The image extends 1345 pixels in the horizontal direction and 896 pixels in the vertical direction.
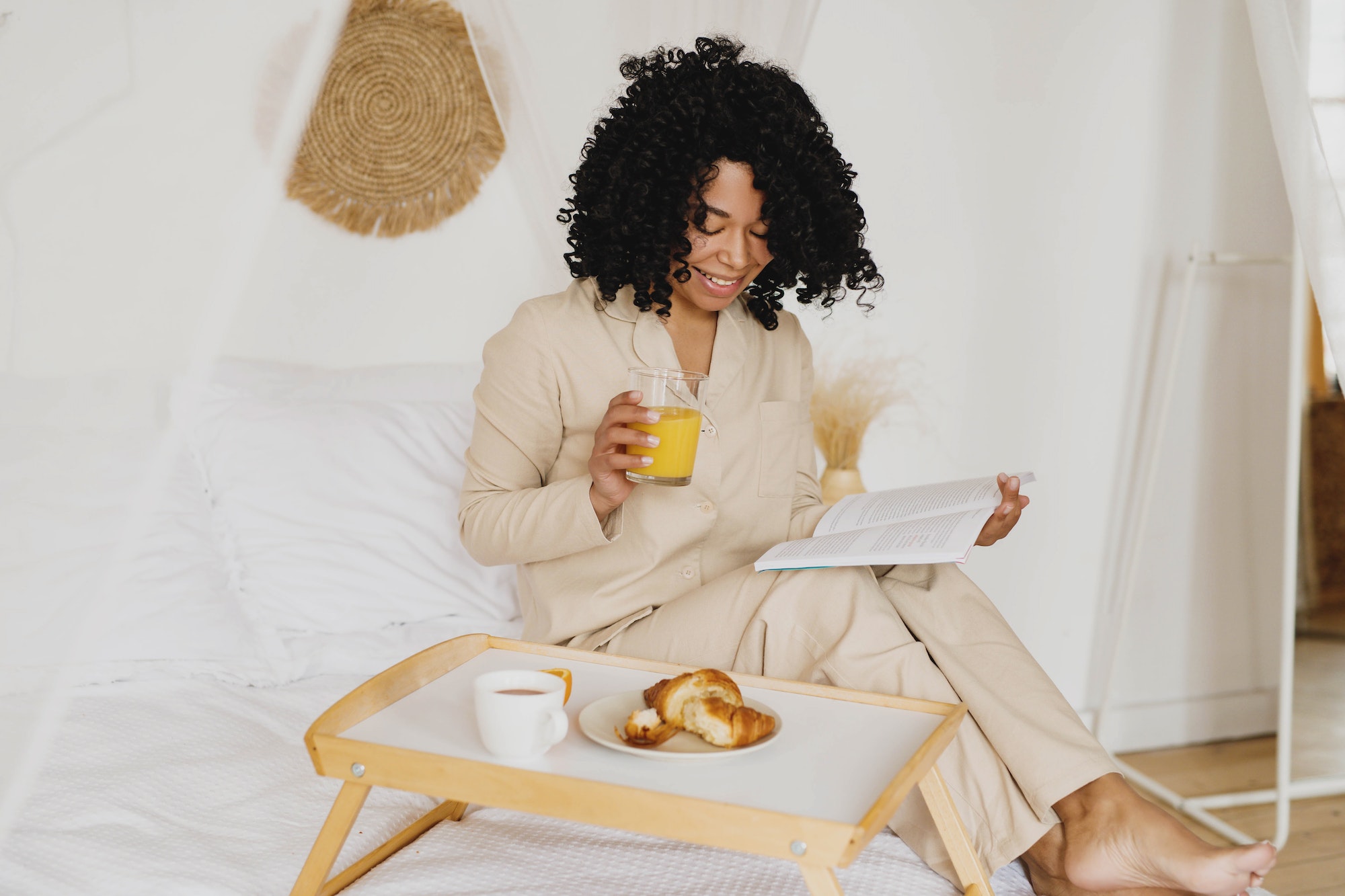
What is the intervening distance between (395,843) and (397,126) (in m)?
1.54

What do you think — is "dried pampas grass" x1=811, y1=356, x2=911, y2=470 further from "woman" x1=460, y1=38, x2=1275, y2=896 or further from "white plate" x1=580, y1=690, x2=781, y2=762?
"white plate" x1=580, y1=690, x2=781, y2=762

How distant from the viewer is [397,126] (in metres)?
2.26

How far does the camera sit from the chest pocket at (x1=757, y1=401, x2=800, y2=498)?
166 cm

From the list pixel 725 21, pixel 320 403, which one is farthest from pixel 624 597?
pixel 725 21

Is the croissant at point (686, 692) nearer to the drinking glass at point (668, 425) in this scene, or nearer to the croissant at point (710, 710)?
the croissant at point (710, 710)

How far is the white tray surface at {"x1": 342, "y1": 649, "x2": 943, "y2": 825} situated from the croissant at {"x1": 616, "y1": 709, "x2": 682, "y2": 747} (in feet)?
0.05

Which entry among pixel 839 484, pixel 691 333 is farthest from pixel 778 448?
pixel 839 484

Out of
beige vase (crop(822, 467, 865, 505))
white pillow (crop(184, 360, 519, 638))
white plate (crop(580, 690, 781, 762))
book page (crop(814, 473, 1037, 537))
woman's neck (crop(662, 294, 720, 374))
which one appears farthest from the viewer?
beige vase (crop(822, 467, 865, 505))

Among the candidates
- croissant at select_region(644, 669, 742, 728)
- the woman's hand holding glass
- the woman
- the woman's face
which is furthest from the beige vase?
croissant at select_region(644, 669, 742, 728)

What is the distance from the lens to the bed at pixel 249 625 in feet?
3.61

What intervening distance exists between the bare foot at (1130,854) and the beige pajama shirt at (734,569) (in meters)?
0.03

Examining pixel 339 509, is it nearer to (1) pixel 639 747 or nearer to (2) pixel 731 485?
(2) pixel 731 485

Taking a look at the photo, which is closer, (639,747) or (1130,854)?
(639,747)

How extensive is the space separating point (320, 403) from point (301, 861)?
3.27ft
